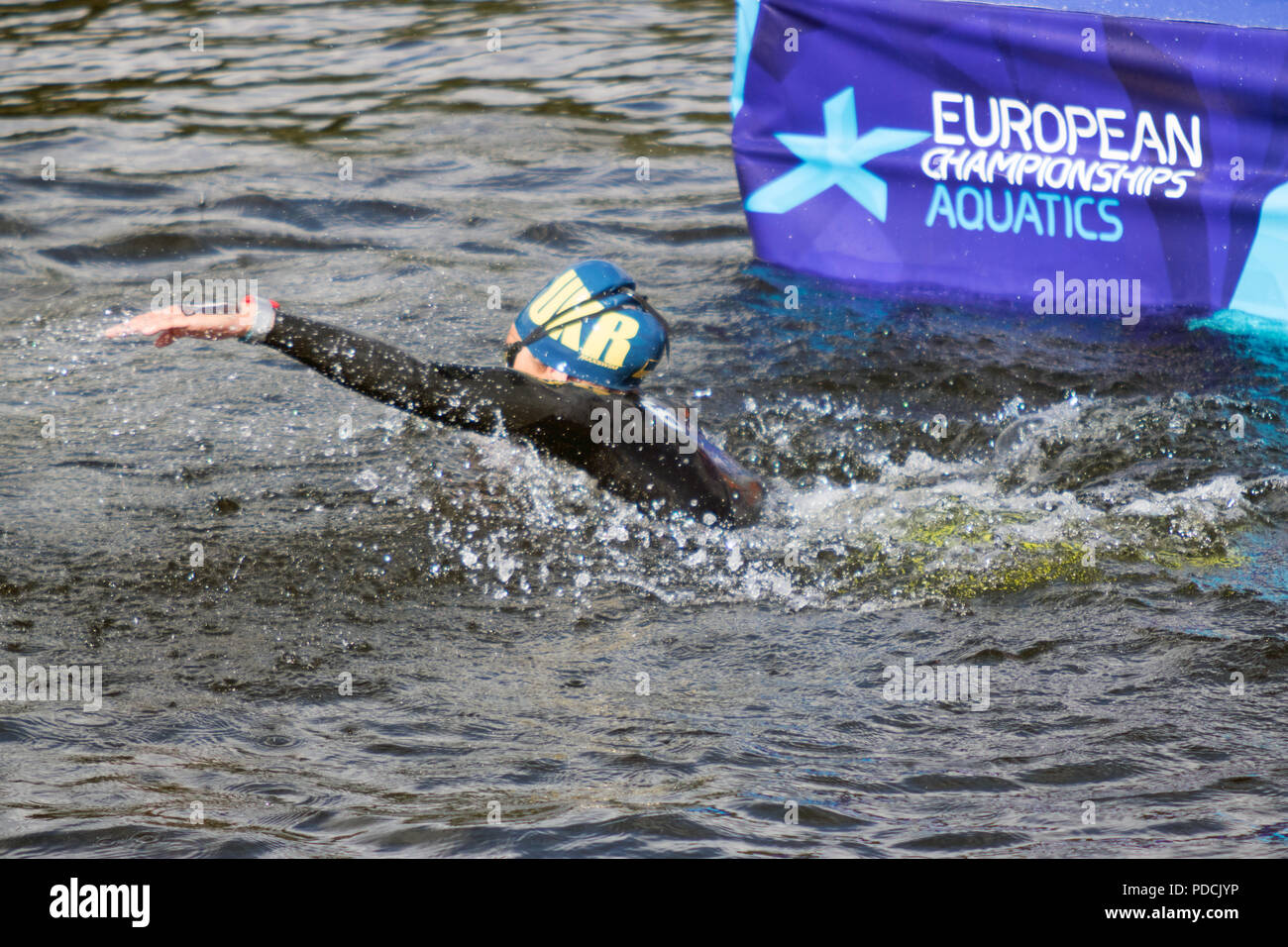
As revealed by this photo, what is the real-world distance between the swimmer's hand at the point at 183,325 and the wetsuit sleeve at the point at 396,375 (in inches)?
4.3

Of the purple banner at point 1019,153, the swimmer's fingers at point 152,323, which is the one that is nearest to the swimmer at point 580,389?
the swimmer's fingers at point 152,323

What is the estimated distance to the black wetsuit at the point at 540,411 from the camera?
449 cm

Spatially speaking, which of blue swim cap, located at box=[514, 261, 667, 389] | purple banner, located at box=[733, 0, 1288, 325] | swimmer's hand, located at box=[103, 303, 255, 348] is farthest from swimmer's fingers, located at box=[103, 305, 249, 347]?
purple banner, located at box=[733, 0, 1288, 325]

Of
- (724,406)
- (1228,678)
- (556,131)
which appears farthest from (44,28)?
(1228,678)

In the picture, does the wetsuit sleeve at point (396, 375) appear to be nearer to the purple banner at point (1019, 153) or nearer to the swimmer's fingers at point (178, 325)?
the swimmer's fingers at point (178, 325)

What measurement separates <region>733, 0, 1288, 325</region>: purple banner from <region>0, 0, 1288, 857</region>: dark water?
14.6 inches

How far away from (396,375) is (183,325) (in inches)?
28.3

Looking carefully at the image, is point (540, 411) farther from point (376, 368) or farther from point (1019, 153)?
point (1019, 153)

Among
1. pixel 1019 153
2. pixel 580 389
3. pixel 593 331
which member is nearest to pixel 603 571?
pixel 580 389

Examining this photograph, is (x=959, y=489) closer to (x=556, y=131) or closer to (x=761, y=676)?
(x=761, y=676)

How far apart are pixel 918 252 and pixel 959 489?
105 inches

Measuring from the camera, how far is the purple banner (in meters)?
7.32

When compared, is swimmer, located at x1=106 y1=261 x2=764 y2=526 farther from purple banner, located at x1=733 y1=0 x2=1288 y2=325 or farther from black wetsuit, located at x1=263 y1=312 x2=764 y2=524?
purple banner, located at x1=733 y1=0 x2=1288 y2=325

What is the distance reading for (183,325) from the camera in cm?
416
